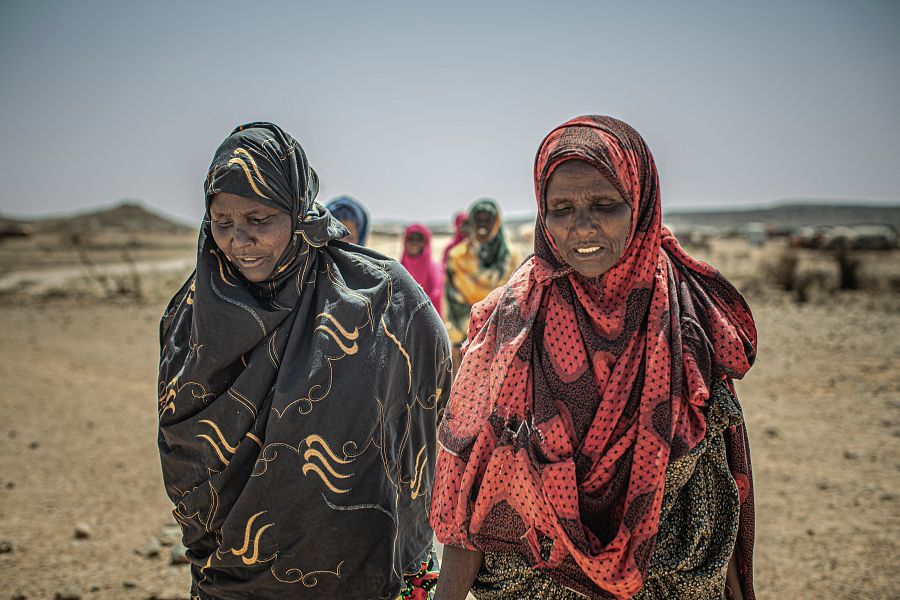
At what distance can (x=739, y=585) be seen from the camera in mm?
1832

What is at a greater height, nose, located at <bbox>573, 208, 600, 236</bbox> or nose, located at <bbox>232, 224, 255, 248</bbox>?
nose, located at <bbox>573, 208, 600, 236</bbox>

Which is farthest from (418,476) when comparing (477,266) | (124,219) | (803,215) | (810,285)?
(803,215)

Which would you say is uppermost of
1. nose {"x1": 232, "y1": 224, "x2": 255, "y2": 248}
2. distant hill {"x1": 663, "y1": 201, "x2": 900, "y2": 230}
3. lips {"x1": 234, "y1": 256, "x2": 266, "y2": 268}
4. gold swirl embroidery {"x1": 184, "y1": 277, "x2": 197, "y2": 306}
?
distant hill {"x1": 663, "y1": 201, "x2": 900, "y2": 230}

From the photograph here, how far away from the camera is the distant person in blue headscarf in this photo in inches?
171

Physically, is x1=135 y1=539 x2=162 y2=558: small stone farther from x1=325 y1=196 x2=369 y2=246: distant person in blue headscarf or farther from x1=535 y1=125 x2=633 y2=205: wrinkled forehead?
x1=535 y1=125 x2=633 y2=205: wrinkled forehead

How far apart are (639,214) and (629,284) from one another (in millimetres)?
194

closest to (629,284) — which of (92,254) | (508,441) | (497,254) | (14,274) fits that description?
(508,441)

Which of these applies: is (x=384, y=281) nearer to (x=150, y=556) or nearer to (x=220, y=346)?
(x=220, y=346)

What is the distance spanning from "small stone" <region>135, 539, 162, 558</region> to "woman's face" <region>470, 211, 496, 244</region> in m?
3.46

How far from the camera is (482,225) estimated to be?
5938mm

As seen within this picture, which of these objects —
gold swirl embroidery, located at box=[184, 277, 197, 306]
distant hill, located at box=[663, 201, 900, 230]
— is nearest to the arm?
gold swirl embroidery, located at box=[184, 277, 197, 306]

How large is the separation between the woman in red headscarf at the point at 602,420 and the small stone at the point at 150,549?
2.75 meters

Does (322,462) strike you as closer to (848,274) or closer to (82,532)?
(82,532)

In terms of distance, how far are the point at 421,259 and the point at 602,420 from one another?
511 centimetres
